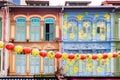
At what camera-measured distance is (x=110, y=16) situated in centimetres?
3466

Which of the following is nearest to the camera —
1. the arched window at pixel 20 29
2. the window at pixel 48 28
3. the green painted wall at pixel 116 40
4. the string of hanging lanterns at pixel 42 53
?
the string of hanging lanterns at pixel 42 53

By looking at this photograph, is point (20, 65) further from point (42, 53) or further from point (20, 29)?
point (42, 53)

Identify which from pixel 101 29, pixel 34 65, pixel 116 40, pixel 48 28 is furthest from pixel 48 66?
pixel 116 40

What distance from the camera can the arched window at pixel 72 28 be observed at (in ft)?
113

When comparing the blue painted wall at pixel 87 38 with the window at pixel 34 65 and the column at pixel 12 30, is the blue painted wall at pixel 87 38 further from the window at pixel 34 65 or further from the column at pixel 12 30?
the column at pixel 12 30

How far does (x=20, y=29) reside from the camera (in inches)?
1352

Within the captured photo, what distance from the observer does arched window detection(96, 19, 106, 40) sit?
34.6 meters

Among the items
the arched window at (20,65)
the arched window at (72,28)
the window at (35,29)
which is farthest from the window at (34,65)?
the arched window at (72,28)

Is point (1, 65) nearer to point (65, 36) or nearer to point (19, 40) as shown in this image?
point (19, 40)

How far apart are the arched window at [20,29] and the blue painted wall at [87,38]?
3178 mm

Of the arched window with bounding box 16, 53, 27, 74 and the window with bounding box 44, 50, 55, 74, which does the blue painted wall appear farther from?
the arched window with bounding box 16, 53, 27, 74

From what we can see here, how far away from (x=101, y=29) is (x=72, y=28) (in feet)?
7.81

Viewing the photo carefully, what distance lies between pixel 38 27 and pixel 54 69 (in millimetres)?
3650

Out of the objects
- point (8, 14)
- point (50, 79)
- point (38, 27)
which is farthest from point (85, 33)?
point (50, 79)
